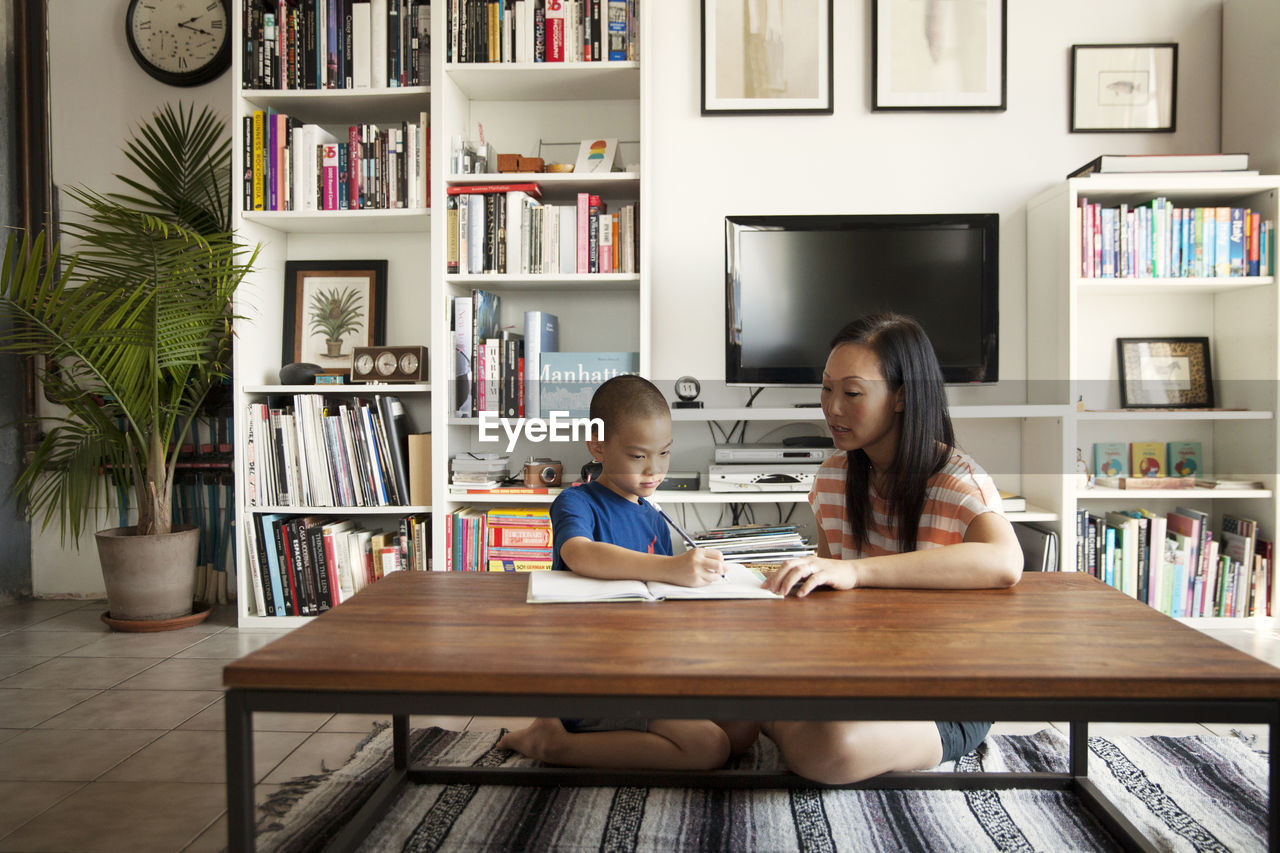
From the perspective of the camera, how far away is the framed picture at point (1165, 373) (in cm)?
292

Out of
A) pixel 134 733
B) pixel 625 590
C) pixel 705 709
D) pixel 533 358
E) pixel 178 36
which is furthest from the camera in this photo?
pixel 178 36

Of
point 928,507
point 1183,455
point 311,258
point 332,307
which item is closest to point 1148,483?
point 1183,455

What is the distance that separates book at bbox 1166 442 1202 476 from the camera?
3006mm

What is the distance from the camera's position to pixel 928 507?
1454 mm

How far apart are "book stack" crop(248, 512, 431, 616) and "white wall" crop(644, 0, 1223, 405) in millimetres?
975

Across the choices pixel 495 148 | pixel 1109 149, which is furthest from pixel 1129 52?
pixel 495 148

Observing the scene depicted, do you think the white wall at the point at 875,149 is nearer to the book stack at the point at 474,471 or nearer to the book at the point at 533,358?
the book at the point at 533,358

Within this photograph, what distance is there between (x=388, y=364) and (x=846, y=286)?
57.2 inches

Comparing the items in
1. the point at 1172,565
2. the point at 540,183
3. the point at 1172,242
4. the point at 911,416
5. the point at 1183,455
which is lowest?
the point at 1172,565

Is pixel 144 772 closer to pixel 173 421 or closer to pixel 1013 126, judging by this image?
pixel 173 421

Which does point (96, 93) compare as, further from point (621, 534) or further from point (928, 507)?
point (928, 507)

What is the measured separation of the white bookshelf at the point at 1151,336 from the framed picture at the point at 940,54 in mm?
421

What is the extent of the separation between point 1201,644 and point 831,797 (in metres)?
0.78

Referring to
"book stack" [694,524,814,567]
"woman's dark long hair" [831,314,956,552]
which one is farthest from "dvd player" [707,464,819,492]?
"woman's dark long hair" [831,314,956,552]
